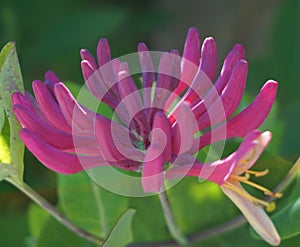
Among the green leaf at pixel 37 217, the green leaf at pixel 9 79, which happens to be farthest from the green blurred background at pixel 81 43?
the green leaf at pixel 9 79

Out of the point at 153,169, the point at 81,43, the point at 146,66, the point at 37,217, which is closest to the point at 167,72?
the point at 146,66

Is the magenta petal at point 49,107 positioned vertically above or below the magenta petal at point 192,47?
below

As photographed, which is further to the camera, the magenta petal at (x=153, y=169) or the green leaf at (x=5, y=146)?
the green leaf at (x=5, y=146)

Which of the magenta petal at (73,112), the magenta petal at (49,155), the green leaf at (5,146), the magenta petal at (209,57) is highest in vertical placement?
the magenta petal at (209,57)

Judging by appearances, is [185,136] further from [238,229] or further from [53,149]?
[238,229]

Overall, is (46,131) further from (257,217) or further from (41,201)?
(257,217)

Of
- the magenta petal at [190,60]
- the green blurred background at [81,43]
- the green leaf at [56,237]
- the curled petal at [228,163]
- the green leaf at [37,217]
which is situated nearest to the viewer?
the curled petal at [228,163]

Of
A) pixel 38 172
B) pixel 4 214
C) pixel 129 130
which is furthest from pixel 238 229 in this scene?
pixel 38 172

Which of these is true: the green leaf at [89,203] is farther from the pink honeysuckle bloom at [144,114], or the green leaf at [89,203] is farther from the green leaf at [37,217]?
the pink honeysuckle bloom at [144,114]
